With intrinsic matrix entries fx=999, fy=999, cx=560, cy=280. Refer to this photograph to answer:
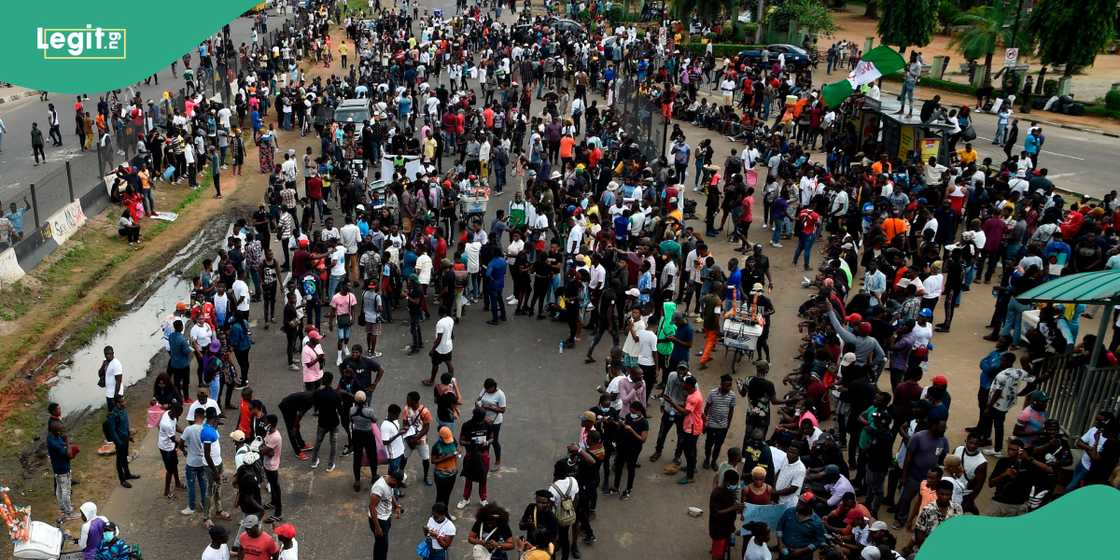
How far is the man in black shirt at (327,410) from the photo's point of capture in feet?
41.5

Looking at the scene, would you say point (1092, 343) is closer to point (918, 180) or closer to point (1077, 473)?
point (1077, 473)

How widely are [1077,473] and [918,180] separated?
11765 millimetres

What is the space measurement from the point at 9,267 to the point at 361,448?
39.3 ft

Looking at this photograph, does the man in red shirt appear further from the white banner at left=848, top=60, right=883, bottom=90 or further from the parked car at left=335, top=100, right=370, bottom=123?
the parked car at left=335, top=100, right=370, bottom=123

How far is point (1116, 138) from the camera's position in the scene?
32.9m

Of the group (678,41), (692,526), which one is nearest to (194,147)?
(692,526)

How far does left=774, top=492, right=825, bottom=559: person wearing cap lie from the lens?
32.0ft

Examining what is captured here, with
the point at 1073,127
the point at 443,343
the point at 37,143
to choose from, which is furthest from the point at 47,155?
the point at 1073,127

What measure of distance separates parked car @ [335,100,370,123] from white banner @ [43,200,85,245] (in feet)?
26.6

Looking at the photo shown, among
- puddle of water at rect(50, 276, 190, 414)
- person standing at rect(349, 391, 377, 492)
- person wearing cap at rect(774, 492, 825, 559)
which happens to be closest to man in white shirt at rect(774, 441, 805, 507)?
person wearing cap at rect(774, 492, 825, 559)

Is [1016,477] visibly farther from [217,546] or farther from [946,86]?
[946,86]

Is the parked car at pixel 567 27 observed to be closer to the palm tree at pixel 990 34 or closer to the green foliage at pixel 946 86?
the green foliage at pixel 946 86

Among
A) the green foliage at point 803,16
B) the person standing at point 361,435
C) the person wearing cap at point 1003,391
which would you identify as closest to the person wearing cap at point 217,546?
the person standing at point 361,435

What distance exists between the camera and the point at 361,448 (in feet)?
40.6
